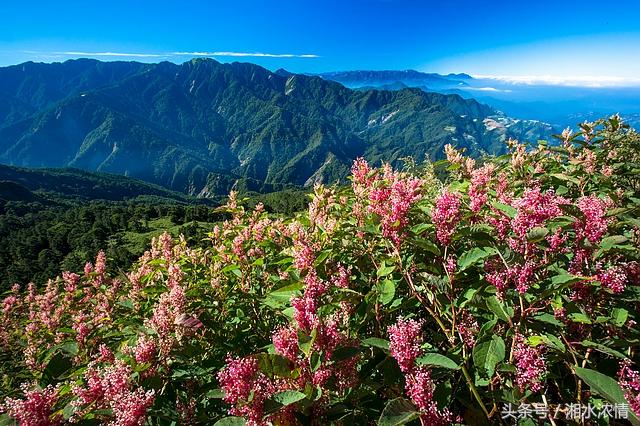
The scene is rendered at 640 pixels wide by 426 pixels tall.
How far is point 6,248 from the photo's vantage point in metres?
116

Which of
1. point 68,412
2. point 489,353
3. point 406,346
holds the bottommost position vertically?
point 68,412

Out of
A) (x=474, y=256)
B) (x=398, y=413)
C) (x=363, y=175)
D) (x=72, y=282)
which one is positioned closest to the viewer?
(x=398, y=413)

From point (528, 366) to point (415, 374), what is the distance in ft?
2.61

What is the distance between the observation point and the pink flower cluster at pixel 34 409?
2.01m

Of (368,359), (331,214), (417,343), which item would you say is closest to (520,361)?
(417,343)

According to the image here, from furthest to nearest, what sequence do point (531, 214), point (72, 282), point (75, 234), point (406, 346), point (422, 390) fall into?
point (75, 234) → point (72, 282) → point (531, 214) → point (406, 346) → point (422, 390)

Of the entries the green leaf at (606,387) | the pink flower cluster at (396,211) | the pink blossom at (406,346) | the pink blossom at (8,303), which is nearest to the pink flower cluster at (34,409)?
the pink blossom at (406,346)

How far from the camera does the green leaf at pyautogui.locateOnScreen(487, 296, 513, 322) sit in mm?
2396

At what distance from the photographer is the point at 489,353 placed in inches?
93.7

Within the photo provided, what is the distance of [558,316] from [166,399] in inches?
113

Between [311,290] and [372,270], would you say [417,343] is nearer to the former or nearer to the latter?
[311,290]

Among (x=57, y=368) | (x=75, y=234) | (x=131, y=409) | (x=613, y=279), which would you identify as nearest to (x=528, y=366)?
(x=613, y=279)

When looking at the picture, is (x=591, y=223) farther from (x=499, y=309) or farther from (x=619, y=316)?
(x=499, y=309)

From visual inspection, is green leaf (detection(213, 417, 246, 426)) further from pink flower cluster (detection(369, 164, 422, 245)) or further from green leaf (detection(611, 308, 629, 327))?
green leaf (detection(611, 308, 629, 327))
